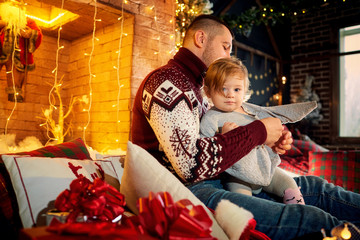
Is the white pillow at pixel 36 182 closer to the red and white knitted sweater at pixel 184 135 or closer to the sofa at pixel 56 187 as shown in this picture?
the sofa at pixel 56 187

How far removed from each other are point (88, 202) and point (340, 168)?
2.57 meters

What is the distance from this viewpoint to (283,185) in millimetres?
1554

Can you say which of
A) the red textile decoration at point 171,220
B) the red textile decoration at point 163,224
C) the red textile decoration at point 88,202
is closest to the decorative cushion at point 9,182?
the red textile decoration at point 88,202

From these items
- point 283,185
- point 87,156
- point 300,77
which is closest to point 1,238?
point 87,156

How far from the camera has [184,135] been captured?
1.30m

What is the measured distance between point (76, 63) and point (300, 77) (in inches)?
183

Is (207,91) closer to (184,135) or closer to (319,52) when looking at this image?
(184,135)

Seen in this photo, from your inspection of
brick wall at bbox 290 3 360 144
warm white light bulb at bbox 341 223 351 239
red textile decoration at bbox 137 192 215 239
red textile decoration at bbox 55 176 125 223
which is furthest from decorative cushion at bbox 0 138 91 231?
brick wall at bbox 290 3 360 144

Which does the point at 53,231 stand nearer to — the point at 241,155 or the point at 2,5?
the point at 241,155

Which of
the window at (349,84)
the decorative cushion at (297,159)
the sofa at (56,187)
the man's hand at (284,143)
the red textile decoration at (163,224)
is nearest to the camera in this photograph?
the red textile decoration at (163,224)

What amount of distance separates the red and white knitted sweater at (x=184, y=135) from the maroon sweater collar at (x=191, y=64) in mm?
215

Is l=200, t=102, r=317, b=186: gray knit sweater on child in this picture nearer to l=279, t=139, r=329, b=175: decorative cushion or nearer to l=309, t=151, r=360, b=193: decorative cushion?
l=309, t=151, r=360, b=193: decorative cushion

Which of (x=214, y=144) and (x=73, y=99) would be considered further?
(x=73, y=99)

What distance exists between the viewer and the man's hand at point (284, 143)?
153 centimetres
